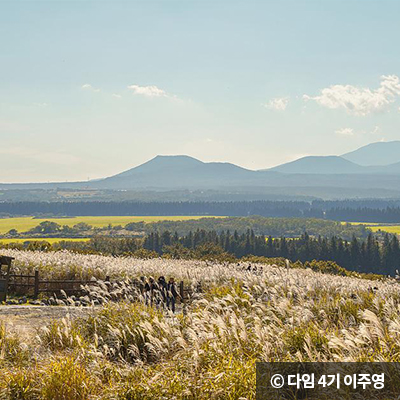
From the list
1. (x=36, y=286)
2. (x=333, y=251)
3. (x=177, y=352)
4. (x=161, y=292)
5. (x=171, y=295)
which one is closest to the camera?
(x=177, y=352)

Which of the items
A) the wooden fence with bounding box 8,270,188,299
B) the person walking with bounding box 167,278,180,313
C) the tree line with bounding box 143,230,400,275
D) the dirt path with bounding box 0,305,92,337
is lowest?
the tree line with bounding box 143,230,400,275

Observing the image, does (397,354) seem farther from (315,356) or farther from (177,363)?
(177,363)

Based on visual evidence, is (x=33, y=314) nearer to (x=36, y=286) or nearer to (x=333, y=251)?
(x=36, y=286)

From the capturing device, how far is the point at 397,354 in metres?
8.05

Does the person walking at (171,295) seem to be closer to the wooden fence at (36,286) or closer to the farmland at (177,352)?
the farmland at (177,352)

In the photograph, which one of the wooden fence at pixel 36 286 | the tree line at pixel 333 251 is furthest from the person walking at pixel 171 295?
the tree line at pixel 333 251

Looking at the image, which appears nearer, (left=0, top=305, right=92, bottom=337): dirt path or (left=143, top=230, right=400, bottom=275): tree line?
(left=0, top=305, right=92, bottom=337): dirt path

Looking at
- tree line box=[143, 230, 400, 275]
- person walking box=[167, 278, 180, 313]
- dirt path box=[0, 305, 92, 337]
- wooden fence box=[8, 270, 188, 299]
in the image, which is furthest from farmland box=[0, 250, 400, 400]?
tree line box=[143, 230, 400, 275]

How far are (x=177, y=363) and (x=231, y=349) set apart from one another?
3.43 feet

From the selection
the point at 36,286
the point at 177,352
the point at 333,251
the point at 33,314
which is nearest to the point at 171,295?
the point at 177,352

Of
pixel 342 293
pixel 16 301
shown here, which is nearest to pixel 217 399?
pixel 342 293

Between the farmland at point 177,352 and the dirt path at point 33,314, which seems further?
the dirt path at point 33,314

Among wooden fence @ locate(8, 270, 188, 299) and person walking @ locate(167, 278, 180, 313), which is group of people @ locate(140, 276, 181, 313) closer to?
person walking @ locate(167, 278, 180, 313)

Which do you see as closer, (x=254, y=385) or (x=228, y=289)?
(x=254, y=385)
